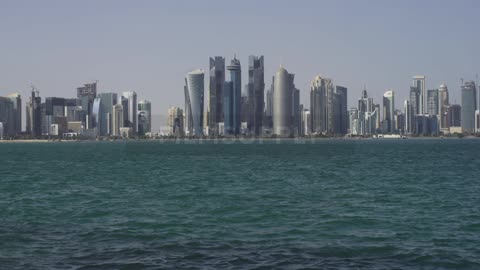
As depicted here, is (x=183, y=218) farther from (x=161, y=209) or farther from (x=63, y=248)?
(x=63, y=248)

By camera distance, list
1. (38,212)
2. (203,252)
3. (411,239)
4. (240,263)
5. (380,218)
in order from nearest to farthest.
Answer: (240,263) < (203,252) < (411,239) < (380,218) < (38,212)

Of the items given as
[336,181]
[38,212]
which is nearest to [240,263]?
[38,212]

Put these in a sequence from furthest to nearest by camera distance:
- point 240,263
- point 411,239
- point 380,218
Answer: point 380,218, point 411,239, point 240,263

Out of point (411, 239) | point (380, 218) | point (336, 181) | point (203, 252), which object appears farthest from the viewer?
point (336, 181)

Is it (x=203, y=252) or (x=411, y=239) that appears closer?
(x=203, y=252)

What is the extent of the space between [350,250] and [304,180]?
120ft

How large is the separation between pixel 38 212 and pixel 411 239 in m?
22.2

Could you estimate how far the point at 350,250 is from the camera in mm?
24641

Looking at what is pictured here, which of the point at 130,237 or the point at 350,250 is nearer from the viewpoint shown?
the point at 350,250

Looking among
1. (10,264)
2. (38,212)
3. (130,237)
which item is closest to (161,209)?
(38,212)

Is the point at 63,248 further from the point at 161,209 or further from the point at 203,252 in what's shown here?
the point at 161,209

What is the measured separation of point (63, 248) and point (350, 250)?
11462 millimetres

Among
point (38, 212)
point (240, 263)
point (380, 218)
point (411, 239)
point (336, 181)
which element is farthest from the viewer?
point (336, 181)

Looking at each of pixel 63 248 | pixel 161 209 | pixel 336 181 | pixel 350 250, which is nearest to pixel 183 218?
pixel 161 209
